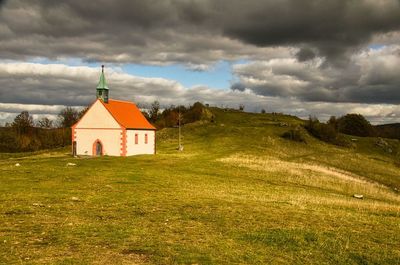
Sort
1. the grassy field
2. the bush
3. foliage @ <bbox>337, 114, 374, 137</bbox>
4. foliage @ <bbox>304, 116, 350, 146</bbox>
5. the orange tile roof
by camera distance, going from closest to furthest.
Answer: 1. the grassy field
2. the orange tile roof
3. the bush
4. foliage @ <bbox>304, 116, 350, 146</bbox>
5. foliage @ <bbox>337, 114, 374, 137</bbox>

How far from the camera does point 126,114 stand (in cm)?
7281

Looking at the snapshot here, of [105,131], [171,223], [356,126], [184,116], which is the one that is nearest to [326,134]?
[184,116]

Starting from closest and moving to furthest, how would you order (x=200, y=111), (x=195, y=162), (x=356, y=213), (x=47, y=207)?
(x=47, y=207), (x=356, y=213), (x=195, y=162), (x=200, y=111)

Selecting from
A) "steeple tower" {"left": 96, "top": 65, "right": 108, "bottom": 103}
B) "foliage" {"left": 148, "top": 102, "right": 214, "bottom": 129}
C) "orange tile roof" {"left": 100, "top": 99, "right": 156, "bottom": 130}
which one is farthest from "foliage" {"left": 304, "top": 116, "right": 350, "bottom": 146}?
"steeple tower" {"left": 96, "top": 65, "right": 108, "bottom": 103}

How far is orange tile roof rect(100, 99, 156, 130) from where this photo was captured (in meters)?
68.2

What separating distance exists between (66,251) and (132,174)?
25.5 meters

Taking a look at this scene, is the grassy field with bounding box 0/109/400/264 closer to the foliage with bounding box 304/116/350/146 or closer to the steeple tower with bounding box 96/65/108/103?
the steeple tower with bounding box 96/65/108/103

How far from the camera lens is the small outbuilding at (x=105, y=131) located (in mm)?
66812

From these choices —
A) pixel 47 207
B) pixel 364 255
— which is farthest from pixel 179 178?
pixel 364 255

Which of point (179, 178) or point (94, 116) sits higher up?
point (94, 116)

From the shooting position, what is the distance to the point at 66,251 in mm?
13250

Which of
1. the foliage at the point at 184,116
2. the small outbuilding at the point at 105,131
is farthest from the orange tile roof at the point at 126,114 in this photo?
the foliage at the point at 184,116

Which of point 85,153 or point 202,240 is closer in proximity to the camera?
point 202,240

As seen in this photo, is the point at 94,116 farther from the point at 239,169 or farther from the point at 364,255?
the point at 364,255
